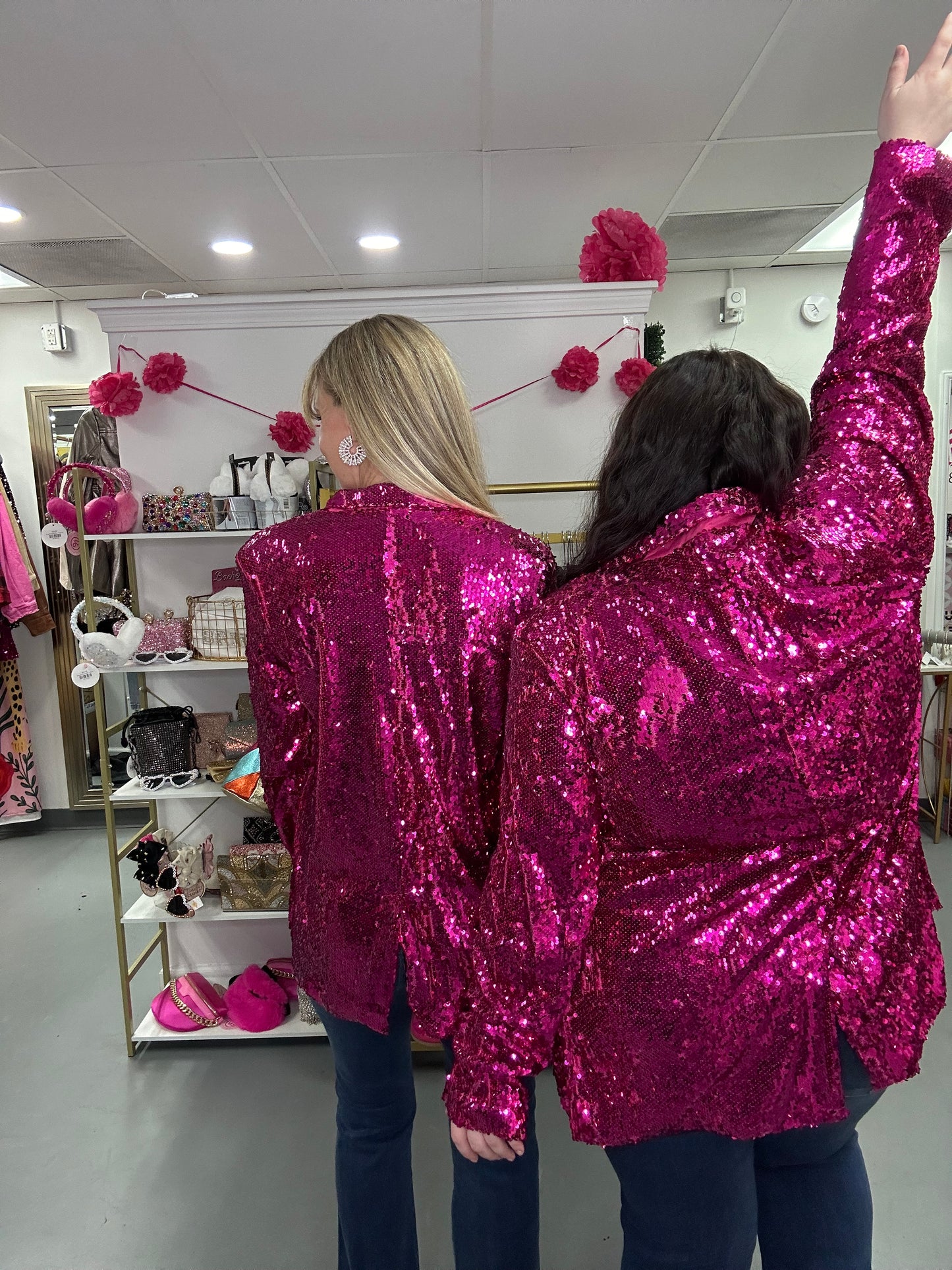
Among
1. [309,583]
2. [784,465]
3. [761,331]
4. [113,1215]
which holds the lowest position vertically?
[113,1215]

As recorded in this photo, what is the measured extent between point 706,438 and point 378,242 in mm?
2933

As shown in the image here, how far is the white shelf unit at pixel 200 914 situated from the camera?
2295 millimetres

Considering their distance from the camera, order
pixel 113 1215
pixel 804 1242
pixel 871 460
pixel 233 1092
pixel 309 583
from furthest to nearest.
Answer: pixel 233 1092 < pixel 113 1215 < pixel 309 583 < pixel 804 1242 < pixel 871 460

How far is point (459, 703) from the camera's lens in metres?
1.12

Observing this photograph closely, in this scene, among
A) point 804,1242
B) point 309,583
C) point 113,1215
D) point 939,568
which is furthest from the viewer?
point 939,568

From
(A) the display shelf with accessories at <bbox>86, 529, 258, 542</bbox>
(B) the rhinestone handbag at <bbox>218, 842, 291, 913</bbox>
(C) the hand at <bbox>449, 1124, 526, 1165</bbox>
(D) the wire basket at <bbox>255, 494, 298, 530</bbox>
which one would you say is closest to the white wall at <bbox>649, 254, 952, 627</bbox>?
(D) the wire basket at <bbox>255, 494, 298, 530</bbox>

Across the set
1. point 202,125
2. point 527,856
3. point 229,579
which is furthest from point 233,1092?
point 202,125

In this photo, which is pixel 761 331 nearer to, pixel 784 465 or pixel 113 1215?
pixel 784 465

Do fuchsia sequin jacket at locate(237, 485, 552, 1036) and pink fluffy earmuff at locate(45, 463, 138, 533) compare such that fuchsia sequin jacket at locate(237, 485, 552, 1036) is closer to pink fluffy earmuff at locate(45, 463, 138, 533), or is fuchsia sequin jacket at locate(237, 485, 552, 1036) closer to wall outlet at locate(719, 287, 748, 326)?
pink fluffy earmuff at locate(45, 463, 138, 533)

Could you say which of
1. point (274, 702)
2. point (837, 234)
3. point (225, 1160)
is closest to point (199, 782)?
point (225, 1160)

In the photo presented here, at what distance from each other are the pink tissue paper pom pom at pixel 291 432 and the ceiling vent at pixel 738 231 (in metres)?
1.92

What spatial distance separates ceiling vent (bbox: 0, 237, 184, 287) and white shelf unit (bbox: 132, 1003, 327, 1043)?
2911 mm

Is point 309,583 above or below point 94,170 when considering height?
below

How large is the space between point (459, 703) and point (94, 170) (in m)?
2.49
